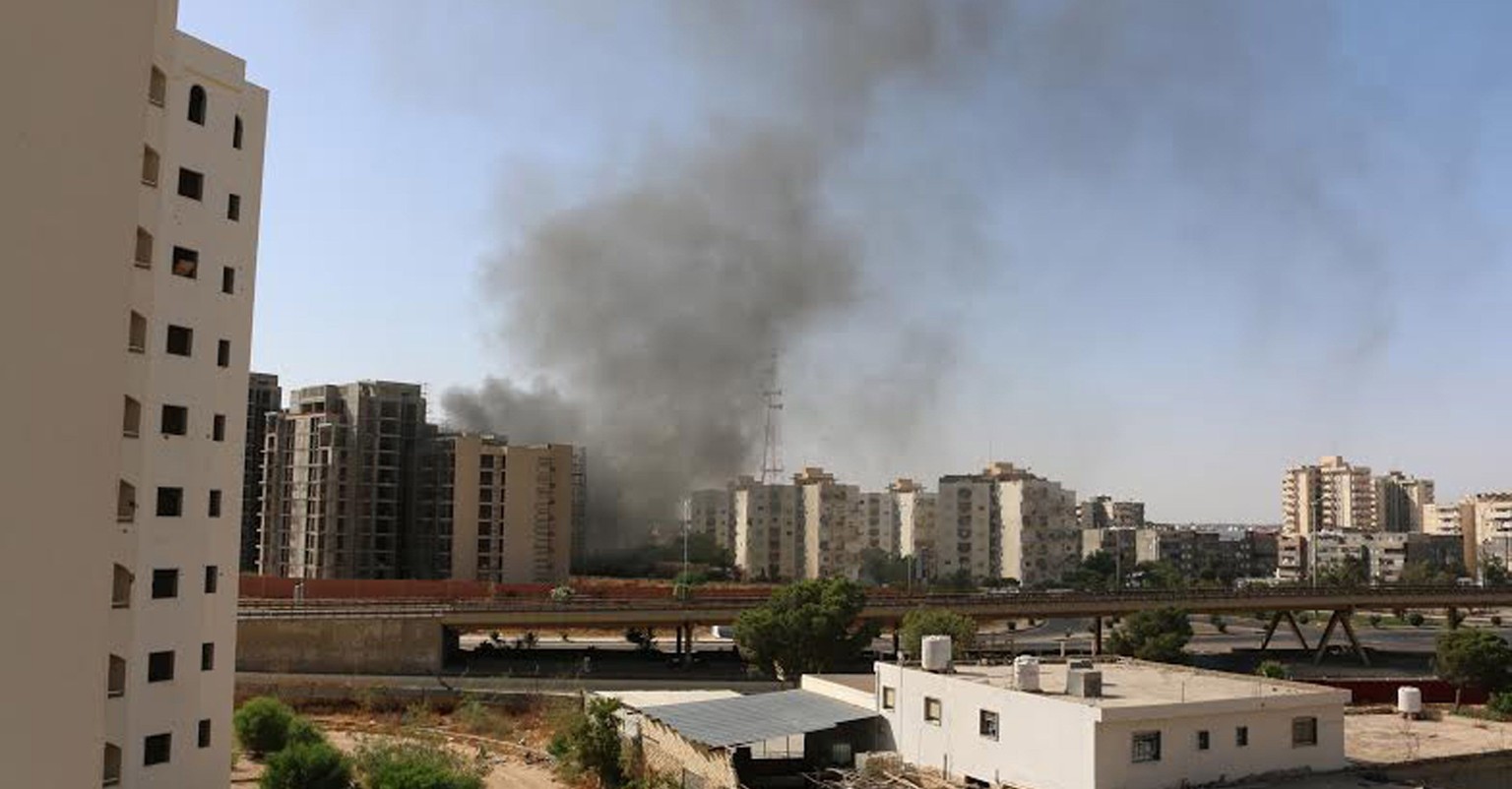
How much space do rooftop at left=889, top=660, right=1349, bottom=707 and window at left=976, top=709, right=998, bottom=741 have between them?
675 millimetres

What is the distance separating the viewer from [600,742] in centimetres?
2895

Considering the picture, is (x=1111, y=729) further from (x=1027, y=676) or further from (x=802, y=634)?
(x=802, y=634)

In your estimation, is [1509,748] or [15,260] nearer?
[15,260]

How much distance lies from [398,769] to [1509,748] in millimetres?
24027

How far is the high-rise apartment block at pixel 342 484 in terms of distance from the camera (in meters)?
79.8

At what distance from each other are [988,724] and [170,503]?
17.3 m

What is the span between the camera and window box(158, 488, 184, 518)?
79.0 ft

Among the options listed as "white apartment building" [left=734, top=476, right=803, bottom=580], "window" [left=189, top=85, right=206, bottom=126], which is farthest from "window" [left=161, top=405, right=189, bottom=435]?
"white apartment building" [left=734, top=476, right=803, bottom=580]

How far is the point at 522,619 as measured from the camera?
169 ft

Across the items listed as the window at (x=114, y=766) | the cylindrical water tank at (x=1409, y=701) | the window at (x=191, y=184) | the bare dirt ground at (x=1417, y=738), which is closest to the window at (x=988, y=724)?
the bare dirt ground at (x=1417, y=738)

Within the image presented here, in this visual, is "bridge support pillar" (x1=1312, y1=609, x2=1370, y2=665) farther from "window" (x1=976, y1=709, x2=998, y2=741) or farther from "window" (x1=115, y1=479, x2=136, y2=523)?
"window" (x1=115, y1=479, x2=136, y2=523)

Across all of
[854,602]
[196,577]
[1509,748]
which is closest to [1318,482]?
[854,602]

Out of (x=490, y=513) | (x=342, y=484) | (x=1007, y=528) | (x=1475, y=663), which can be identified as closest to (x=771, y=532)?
(x=1007, y=528)

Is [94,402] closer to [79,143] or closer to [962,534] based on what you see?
[79,143]
